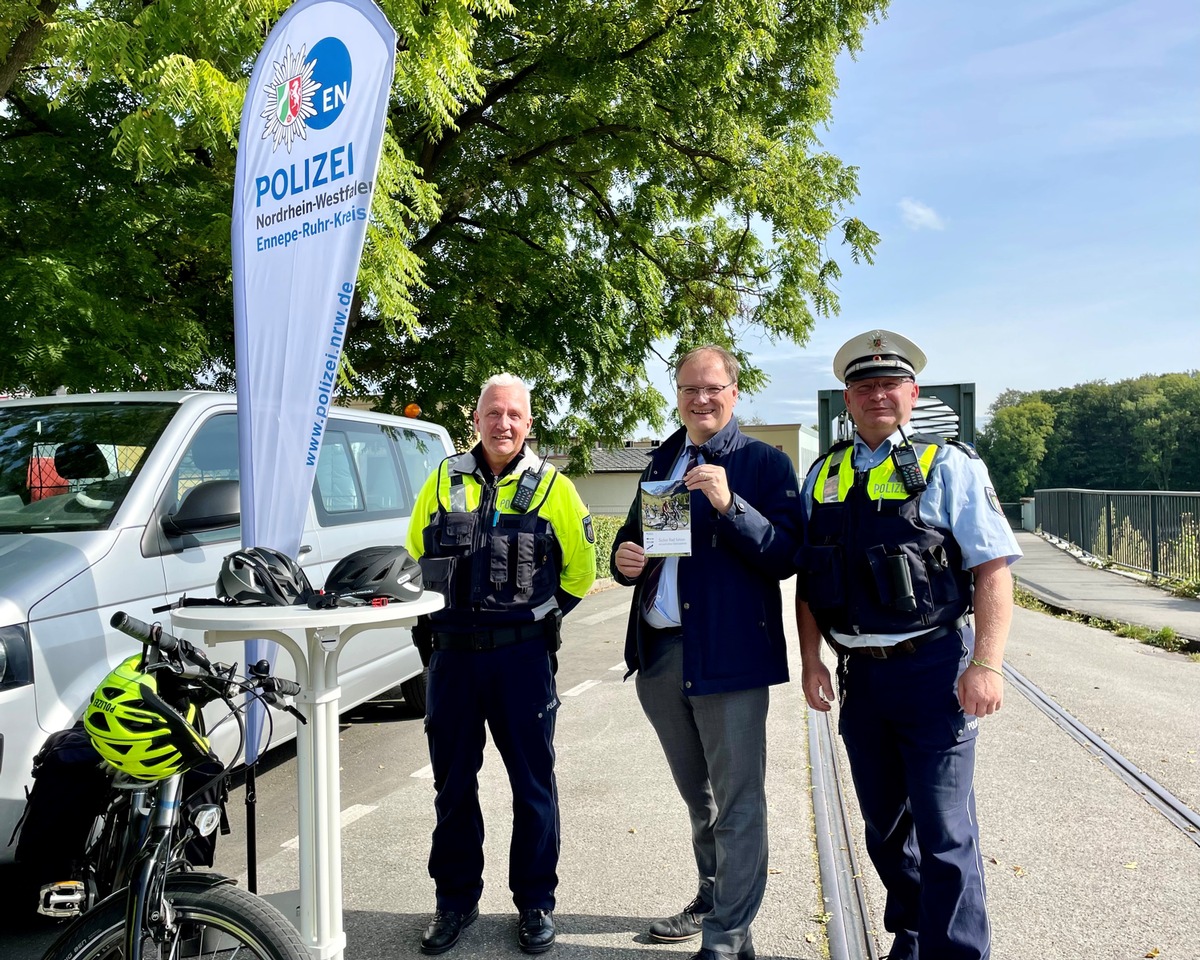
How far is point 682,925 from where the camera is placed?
3.28 metres

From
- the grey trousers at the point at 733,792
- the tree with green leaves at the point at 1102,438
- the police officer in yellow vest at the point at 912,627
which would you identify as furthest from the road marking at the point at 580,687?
the tree with green leaves at the point at 1102,438

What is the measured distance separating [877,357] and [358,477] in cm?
366

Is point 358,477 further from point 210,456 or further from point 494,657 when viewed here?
point 494,657

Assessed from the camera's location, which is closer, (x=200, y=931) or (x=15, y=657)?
(x=200, y=931)

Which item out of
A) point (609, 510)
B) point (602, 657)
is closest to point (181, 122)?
point (602, 657)

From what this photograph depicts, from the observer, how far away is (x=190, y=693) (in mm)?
2209

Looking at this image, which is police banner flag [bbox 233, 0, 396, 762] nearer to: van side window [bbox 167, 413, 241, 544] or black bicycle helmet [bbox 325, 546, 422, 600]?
van side window [bbox 167, 413, 241, 544]

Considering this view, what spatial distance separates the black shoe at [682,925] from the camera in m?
3.26

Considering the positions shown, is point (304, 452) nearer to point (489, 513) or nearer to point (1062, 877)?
point (489, 513)

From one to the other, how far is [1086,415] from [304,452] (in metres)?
108

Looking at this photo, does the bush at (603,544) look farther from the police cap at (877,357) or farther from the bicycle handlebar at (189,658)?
the bicycle handlebar at (189,658)

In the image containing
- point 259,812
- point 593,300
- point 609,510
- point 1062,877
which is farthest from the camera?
point 609,510

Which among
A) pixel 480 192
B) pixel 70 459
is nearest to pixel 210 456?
pixel 70 459

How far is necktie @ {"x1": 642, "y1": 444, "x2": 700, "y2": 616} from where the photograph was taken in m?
3.14
